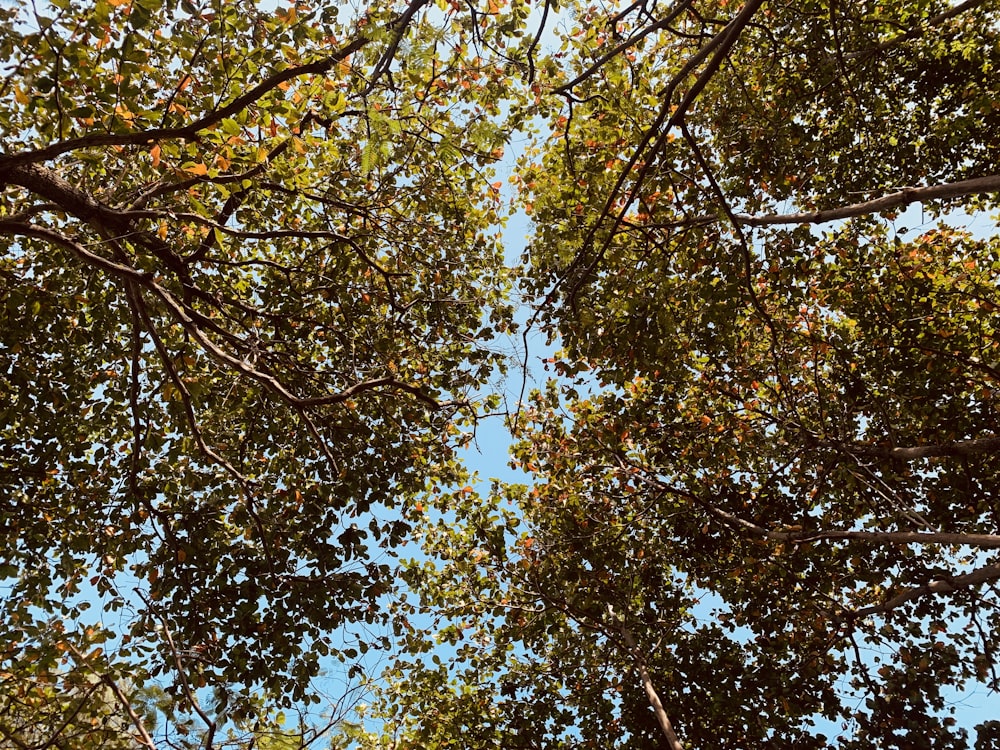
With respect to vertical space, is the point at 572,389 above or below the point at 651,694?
Answer: above

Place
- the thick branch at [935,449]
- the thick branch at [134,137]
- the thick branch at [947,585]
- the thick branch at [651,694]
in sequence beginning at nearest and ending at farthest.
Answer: the thick branch at [134,137] → the thick branch at [947,585] → the thick branch at [935,449] → the thick branch at [651,694]

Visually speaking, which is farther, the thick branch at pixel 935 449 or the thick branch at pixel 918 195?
the thick branch at pixel 935 449

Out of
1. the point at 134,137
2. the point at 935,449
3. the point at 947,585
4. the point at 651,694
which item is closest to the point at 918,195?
the point at 935,449

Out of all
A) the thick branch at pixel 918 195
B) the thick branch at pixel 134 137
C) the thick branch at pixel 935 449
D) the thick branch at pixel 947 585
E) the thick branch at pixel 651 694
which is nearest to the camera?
the thick branch at pixel 134 137

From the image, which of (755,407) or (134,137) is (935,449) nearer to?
(755,407)

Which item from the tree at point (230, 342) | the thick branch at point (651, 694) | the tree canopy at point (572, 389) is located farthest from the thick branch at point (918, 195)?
the thick branch at point (651, 694)

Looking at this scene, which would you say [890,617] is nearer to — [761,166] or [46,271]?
[761,166]

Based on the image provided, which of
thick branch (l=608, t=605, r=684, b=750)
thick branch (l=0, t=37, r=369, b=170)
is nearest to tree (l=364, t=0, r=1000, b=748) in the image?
thick branch (l=608, t=605, r=684, b=750)

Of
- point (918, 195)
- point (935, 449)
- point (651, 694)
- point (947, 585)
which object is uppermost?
point (918, 195)

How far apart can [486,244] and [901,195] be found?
4916mm

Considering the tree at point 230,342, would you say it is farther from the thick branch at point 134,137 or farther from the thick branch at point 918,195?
the thick branch at point 918,195

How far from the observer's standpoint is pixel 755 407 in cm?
794

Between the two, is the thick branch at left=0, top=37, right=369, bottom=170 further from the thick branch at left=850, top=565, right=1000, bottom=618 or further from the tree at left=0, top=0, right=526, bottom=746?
the thick branch at left=850, top=565, right=1000, bottom=618

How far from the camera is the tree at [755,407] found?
6887 mm
